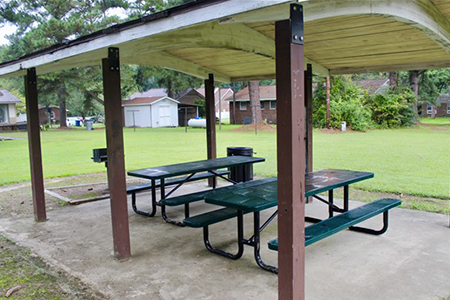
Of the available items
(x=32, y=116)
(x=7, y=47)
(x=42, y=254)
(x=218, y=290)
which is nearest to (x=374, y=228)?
(x=218, y=290)

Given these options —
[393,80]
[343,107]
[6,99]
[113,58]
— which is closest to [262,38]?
[113,58]

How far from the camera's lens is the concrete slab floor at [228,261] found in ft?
10.9

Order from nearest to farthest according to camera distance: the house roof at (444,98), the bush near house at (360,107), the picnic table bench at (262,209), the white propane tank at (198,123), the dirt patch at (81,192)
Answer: the picnic table bench at (262,209), the dirt patch at (81,192), the bush near house at (360,107), the white propane tank at (198,123), the house roof at (444,98)

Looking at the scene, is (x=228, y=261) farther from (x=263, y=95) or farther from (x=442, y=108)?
(x=442, y=108)

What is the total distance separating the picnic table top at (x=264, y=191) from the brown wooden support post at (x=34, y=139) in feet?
9.75

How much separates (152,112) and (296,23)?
1465 inches

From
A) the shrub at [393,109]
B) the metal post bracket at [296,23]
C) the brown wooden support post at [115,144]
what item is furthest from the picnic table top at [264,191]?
the shrub at [393,109]

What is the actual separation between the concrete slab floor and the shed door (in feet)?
112

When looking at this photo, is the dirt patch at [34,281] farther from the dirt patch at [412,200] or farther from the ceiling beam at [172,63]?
the dirt patch at [412,200]

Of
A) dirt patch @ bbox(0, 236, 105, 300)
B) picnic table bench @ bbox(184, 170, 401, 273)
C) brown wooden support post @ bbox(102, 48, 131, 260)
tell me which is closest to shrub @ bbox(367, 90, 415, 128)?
picnic table bench @ bbox(184, 170, 401, 273)

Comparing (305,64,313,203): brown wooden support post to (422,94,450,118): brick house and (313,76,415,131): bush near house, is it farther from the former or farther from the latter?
(422,94,450,118): brick house

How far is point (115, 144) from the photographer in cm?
402

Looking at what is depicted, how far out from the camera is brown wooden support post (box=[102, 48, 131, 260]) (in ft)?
13.1

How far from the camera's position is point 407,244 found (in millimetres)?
4375
